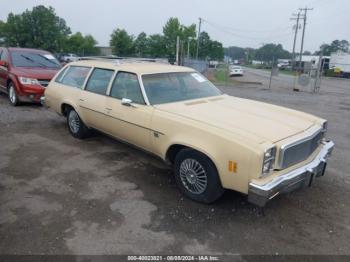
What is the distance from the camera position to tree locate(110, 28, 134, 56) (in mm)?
44919

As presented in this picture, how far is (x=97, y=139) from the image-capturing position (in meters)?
6.22

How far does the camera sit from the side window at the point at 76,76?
5.82 metres

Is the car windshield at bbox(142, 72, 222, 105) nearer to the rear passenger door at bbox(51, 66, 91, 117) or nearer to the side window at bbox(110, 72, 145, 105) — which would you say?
the side window at bbox(110, 72, 145, 105)

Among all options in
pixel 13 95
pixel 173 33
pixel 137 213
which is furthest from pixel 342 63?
pixel 137 213

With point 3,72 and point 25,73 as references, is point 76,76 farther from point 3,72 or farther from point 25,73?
point 3,72

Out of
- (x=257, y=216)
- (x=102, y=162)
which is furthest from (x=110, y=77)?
(x=257, y=216)

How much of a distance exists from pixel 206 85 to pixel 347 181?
263 centimetres

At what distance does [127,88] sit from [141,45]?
45.4m

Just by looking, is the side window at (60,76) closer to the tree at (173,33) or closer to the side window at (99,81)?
the side window at (99,81)

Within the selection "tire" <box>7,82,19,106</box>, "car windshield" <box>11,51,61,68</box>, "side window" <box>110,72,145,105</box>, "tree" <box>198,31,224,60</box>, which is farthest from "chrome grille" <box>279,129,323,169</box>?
"tree" <box>198,31,224,60</box>

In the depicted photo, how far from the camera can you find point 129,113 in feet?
14.8

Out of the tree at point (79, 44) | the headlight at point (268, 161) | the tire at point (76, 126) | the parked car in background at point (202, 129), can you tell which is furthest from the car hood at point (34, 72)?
the tree at point (79, 44)

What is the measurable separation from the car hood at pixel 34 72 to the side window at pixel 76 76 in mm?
2752

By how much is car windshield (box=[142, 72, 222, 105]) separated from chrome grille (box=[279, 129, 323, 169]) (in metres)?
1.82
